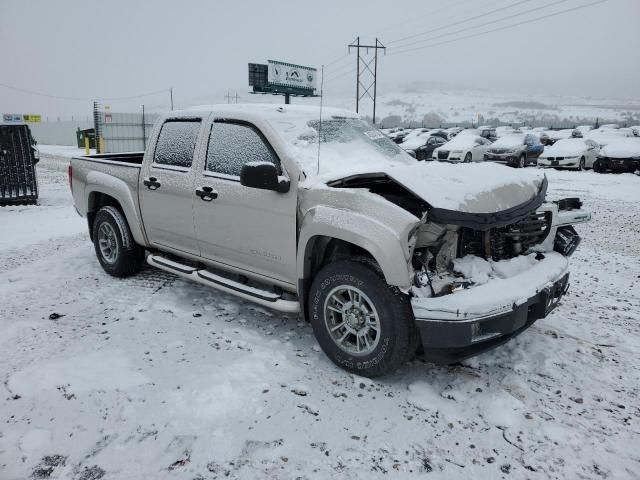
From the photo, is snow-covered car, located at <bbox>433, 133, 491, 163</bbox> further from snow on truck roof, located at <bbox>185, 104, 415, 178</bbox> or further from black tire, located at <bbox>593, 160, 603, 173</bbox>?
snow on truck roof, located at <bbox>185, 104, 415, 178</bbox>

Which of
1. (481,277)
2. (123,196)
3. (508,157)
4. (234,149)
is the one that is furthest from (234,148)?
(508,157)

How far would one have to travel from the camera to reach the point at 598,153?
1820 centimetres

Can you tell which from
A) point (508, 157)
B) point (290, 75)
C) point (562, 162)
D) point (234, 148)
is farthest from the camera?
point (290, 75)

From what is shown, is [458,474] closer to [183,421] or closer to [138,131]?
[183,421]

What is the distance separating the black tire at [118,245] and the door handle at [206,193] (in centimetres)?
152

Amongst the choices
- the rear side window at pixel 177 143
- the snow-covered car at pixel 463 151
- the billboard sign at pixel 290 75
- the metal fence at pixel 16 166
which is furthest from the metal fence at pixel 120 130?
the billboard sign at pixel 290 75

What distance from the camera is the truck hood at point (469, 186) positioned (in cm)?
310

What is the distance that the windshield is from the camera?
3.80m

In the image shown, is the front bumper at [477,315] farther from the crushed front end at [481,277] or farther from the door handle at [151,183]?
the door handle at [151,183]

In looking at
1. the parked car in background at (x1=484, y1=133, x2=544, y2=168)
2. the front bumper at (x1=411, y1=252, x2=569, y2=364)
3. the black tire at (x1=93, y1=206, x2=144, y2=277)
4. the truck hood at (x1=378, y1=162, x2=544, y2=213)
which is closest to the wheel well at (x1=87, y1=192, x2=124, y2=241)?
the black tire at (x1=93, y1=206, x2=144, y2=277)

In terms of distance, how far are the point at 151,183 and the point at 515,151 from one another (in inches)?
691

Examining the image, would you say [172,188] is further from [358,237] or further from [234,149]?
[358,237]

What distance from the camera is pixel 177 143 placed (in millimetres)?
4680

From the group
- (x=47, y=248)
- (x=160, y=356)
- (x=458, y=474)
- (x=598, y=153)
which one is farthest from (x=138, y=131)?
(x=458, y=474)
